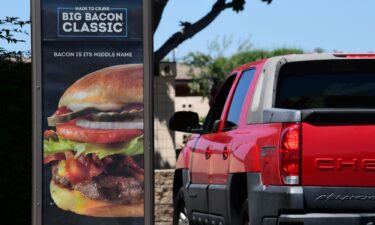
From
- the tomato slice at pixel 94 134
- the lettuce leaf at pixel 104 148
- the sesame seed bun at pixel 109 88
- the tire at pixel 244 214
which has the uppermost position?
the sesame seed bun at pixel 109 88

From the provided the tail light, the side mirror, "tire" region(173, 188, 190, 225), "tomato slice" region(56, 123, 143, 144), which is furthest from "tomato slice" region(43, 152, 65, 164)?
"tire" region(173, 188, 190, 225)

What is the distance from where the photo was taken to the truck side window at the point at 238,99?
31.4 feet

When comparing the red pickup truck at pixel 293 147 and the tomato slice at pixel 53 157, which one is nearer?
the red pickup truck at pixel 293 147

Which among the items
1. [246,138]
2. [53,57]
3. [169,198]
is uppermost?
[53,57]

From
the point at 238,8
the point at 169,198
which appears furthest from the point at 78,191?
the point at 238,8

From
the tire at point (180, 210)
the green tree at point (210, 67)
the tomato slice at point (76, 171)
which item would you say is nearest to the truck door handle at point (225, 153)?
the tomato slice at point (76, 171)

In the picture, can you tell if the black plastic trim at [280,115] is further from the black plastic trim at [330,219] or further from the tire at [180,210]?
the tire at [180,210]

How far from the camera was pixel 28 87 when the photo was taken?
44.5 ft

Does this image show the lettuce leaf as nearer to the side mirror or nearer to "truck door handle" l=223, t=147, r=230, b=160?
"truck door handle" l=223, t=147, r=230, b=160

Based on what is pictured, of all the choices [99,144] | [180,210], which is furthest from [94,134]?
[180,210]

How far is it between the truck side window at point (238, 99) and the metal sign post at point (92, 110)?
944 mm

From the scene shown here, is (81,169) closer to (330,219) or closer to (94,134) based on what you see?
(94,134)

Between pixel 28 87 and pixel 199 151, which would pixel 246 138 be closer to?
pixel 199 151

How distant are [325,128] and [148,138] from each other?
1764 millimetres
